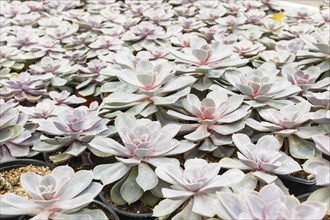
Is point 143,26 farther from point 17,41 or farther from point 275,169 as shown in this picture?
point 275,169

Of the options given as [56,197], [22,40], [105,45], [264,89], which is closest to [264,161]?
[264,89]

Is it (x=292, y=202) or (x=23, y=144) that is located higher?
(x=292, y=202)

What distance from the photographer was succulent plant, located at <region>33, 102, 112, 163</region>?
4.05ft

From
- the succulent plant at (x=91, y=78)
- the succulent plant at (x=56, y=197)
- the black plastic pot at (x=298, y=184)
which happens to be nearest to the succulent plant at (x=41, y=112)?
the succulent plant at (x=91, y=78)

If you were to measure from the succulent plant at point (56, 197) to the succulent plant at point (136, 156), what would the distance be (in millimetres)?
82

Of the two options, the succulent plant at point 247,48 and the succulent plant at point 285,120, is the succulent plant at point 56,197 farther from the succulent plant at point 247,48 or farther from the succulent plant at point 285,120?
the succulent plant at point 247,48

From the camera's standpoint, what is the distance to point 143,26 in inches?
77.5

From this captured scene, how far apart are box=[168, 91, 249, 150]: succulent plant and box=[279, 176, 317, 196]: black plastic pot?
0.62 ft

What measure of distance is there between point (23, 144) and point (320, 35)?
1186 mm

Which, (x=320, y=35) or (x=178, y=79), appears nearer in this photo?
(x=178, y=79)

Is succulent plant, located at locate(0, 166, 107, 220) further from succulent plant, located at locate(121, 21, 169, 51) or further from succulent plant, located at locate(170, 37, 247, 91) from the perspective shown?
succulent plant, located at locate(121, 21, 169, 51)

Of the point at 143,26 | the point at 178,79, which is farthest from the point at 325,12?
the point at 178,79

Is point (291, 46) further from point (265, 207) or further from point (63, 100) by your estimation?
point (265, 207)

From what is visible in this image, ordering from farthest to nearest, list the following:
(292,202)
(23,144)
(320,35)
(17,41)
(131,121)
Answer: (17,41)
(320,35)
(23,144)
(131,121)
(292,202)
